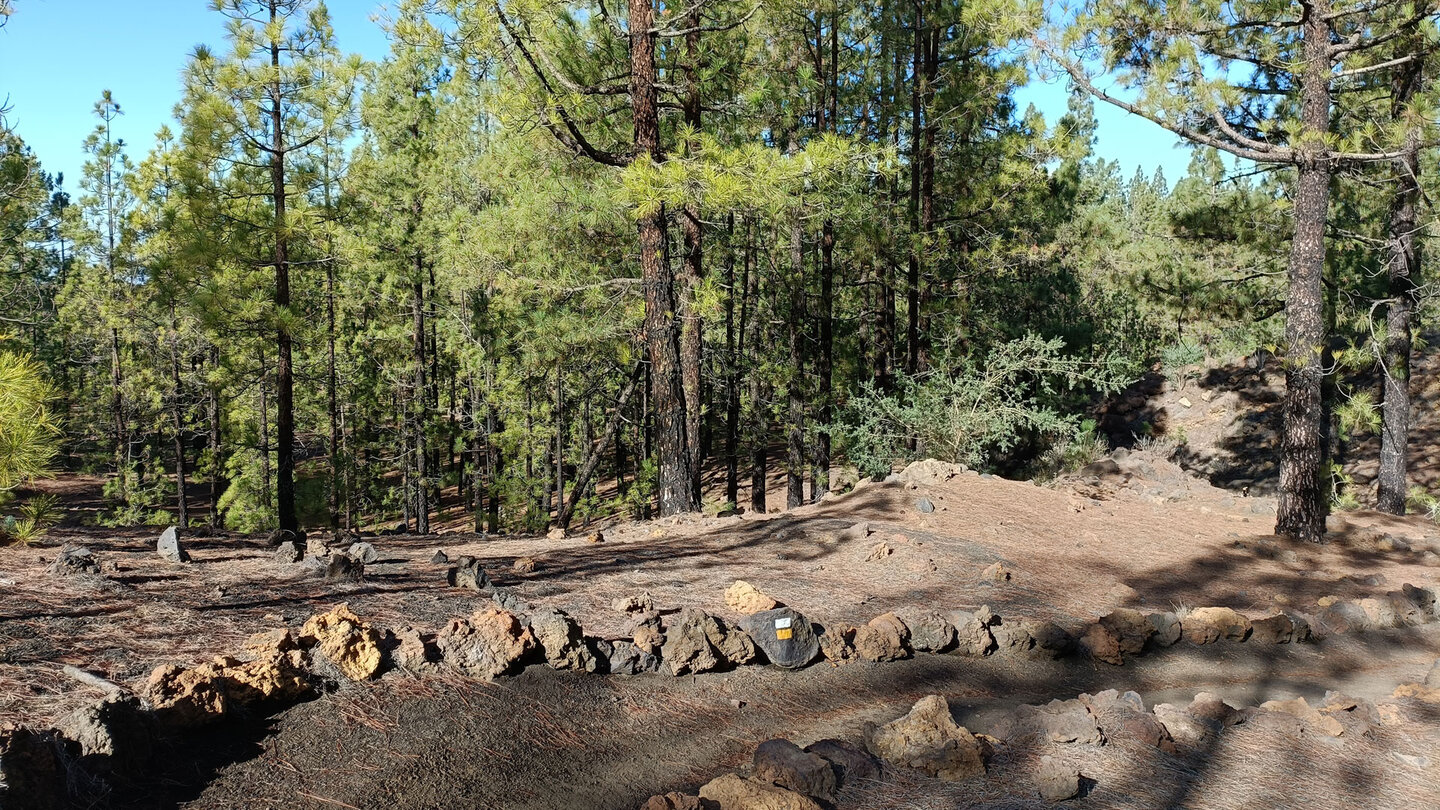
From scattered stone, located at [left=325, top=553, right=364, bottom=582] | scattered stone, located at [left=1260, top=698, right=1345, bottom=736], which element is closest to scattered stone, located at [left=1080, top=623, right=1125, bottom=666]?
scattered stone, located at [left=1260, top=698, right=1345, bottom=736]

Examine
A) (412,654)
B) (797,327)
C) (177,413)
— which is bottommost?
(412,654)

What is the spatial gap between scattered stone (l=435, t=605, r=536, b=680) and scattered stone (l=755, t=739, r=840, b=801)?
4.74 ft

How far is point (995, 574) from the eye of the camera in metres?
7.12

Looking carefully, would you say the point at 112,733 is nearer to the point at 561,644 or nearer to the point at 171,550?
the point at 561,644

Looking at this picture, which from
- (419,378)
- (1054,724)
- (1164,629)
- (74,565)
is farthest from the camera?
(419,378)

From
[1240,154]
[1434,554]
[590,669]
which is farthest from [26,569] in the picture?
[1434,554]

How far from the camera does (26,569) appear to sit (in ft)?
16.7

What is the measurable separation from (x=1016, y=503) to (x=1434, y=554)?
4636mm

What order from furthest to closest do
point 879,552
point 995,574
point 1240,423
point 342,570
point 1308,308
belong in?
point 1240,423, point 1308,308, point 879,552, point 995,574, point 342,570

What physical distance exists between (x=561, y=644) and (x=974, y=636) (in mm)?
2911

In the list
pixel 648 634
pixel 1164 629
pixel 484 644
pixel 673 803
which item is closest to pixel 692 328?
pixel 648 634

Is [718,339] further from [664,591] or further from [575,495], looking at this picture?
[664,591]

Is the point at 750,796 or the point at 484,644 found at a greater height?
the point at 484,644

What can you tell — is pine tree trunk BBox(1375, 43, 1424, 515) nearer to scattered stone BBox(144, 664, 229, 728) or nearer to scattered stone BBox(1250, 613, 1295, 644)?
scattered stone BBox(1250, 613, 1295, 644)
